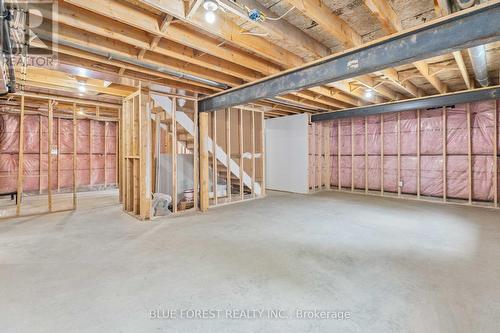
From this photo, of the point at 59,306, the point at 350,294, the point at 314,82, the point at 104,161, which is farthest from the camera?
the point at 104,161

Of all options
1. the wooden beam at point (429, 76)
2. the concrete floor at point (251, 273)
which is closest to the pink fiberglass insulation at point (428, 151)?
the wooden beam at point (429, 76)

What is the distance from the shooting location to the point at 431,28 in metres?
1.98

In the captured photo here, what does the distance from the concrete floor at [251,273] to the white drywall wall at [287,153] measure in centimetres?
308

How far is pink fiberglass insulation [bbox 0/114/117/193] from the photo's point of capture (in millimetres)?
6219

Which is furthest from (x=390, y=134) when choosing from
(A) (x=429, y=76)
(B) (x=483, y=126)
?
(A) (x=429, y=76)

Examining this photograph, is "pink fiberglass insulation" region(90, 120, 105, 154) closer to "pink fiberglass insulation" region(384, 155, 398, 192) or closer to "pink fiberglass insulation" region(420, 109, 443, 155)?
"pink fiberglass insulation" region(384, 155, 398, 192)

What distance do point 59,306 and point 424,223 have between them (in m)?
4.70

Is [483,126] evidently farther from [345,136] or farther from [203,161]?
[203,161]

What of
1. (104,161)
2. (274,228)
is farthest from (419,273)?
(104,161)

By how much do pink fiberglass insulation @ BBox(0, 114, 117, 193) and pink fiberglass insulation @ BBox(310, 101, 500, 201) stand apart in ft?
24.8

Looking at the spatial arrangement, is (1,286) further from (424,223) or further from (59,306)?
(424,223)

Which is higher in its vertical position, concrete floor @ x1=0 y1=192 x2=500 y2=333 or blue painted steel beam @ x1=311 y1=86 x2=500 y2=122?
blue painted steel beam @ x1=311 y1=86 x2=500 y2=122

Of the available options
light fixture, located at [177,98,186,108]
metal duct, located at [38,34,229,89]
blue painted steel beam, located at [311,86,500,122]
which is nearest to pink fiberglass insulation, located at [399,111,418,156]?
blue painted steel beam, located at [311,86,500,122]

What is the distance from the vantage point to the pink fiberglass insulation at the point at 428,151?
16.6 ft
